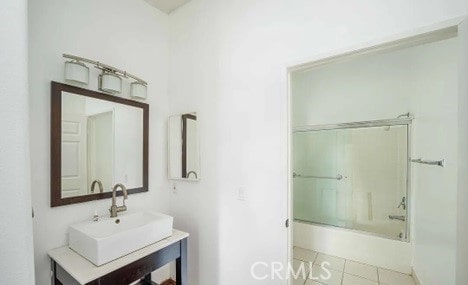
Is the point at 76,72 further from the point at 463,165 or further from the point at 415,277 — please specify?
the point at 415,277

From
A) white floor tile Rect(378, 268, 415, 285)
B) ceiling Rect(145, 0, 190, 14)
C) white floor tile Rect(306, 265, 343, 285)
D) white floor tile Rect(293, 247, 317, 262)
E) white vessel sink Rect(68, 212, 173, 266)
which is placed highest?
ceiling Rect(145, 0, 190, 14)

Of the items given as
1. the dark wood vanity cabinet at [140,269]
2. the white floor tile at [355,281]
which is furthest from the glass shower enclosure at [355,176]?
the dark wood vanity cabinet at [140,269]

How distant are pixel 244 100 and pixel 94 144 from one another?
46.1 inches

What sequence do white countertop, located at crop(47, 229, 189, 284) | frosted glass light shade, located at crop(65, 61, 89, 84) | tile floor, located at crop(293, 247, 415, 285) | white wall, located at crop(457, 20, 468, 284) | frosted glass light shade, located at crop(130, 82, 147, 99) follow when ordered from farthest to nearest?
tile floor, located at crop(293, 247, 415, 285), frosted glass light shade, located at crop(130, 82, 147, 99), frosted glass light shade, located at crop(65, 61, 89, 84), white countertop, located at crop(47, 229, 189, 284), white wall, located at crop(457, 20, 468, 284)

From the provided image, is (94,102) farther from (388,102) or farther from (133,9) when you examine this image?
(388,102)

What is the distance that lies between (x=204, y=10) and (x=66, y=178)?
5.54 ft

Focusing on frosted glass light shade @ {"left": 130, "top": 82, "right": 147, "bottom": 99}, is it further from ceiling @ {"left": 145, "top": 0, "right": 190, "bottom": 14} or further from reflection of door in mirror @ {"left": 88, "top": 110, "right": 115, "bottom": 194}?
ceiling @ {"left": 145, "top": 0, "right": 190, "bottom": 14}

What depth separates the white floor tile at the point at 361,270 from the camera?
2.17 meters

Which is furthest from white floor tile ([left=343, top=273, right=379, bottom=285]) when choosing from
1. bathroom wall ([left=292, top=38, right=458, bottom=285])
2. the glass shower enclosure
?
the glass shower enclosure

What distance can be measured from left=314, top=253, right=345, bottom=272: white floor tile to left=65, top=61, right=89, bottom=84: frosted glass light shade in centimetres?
288

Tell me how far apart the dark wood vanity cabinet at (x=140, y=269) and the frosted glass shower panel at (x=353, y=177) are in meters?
1.93

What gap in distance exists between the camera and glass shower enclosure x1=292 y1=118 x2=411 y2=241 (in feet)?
7.80

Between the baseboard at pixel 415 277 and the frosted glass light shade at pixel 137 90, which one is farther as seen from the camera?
the baseboard at pixel 415 277

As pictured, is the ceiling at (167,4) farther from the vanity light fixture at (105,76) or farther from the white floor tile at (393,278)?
the white floor tile at (393,278)
